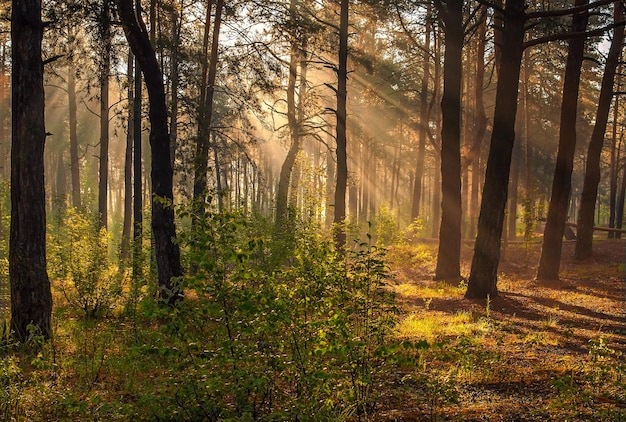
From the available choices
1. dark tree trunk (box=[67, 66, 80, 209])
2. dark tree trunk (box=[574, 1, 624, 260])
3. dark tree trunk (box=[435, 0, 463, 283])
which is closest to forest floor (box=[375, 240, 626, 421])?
dark tree trunk (box=[435, 0, 463, 283])

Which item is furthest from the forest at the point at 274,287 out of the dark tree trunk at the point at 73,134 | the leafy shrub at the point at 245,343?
the dark tree trunk at the point at 73,134

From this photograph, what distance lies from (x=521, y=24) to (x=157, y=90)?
750 cm

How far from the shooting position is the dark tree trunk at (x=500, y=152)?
33.4ft

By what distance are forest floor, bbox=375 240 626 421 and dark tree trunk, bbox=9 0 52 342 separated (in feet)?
18.5

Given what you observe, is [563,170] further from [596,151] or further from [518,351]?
[518,351]

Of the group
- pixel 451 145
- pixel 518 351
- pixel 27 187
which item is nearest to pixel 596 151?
pixel 451 145

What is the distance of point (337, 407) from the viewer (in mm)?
4770

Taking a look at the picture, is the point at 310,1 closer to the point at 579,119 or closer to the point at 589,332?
the point at 589,332

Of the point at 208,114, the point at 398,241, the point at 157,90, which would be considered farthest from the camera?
the point at 398,241

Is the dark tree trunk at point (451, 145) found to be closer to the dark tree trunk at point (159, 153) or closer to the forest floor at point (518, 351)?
the forest floor at point (518, 351)

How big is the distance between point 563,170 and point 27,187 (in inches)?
494

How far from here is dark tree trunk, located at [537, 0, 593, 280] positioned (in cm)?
1284

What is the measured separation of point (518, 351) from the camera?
7082 millimetres

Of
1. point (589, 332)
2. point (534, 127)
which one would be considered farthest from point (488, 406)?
point (534, 127)
